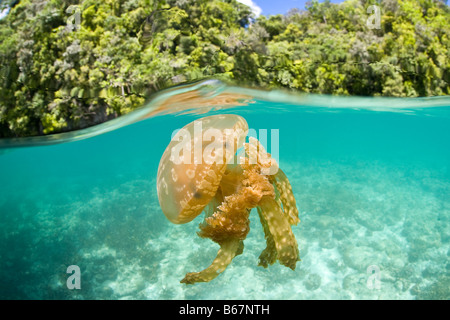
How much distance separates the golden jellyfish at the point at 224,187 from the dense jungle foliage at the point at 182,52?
17.2 ft

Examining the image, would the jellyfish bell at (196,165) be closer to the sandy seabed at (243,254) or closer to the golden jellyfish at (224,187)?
the golden jellyfish at (224,187)

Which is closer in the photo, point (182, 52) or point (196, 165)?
point (196, 165)

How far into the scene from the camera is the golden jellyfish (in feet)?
6.28

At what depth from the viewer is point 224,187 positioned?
228 cm

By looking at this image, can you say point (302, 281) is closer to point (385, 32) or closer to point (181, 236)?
point (181, 236)

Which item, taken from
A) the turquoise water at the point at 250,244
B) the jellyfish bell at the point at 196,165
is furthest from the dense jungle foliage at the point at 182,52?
the jellyfish bell at the point at 196,165

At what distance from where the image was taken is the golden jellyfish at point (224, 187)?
191 centimetres

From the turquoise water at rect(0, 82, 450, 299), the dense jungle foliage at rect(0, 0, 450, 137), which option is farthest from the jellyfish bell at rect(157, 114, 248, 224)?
the turquoise water at rect(0, 82, 450, 299)

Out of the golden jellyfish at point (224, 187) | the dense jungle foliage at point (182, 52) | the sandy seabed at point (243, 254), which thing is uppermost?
the dense jungle foliage at point (182, 52)

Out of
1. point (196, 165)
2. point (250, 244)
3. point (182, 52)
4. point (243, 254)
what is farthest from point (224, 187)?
point (250, 244)

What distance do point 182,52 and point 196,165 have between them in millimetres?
5700

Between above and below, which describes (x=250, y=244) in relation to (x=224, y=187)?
below

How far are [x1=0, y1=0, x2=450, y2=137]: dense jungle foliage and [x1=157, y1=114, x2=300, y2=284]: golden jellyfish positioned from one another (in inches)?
206

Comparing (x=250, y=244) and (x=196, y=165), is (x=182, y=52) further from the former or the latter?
(x=196, y=165)
